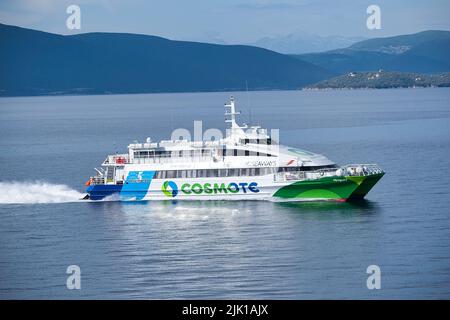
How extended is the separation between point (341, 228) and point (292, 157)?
8.74m

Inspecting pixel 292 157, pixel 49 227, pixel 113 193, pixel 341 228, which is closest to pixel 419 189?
pixel 292 157

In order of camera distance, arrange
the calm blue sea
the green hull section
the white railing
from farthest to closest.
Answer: the white railing
the green hull section
the calm blue sea

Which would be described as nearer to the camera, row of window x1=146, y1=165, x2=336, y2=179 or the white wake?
row of window x1=146, y1=165, x2=336, y2=179

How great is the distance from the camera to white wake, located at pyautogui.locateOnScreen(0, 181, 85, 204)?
6147cm

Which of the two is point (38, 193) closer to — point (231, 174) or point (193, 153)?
point (193, 153)

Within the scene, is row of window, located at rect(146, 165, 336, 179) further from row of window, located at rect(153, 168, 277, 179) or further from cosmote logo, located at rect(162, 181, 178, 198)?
cosmote logo, located at rect(162, 181, 178, 198)

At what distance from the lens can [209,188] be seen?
58.5 meters

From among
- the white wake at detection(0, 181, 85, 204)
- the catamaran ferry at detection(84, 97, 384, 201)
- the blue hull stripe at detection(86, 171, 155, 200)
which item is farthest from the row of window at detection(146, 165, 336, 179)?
the white wake at detection(0, 181, 85, 204)

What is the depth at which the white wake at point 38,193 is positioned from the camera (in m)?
61.5

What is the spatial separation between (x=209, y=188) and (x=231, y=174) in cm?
156

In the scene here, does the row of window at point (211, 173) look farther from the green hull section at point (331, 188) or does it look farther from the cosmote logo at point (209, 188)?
the green hull section at point (331, 188)

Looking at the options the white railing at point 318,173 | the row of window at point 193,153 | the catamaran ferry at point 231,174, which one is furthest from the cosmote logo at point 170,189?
the white railing at point 318,173
